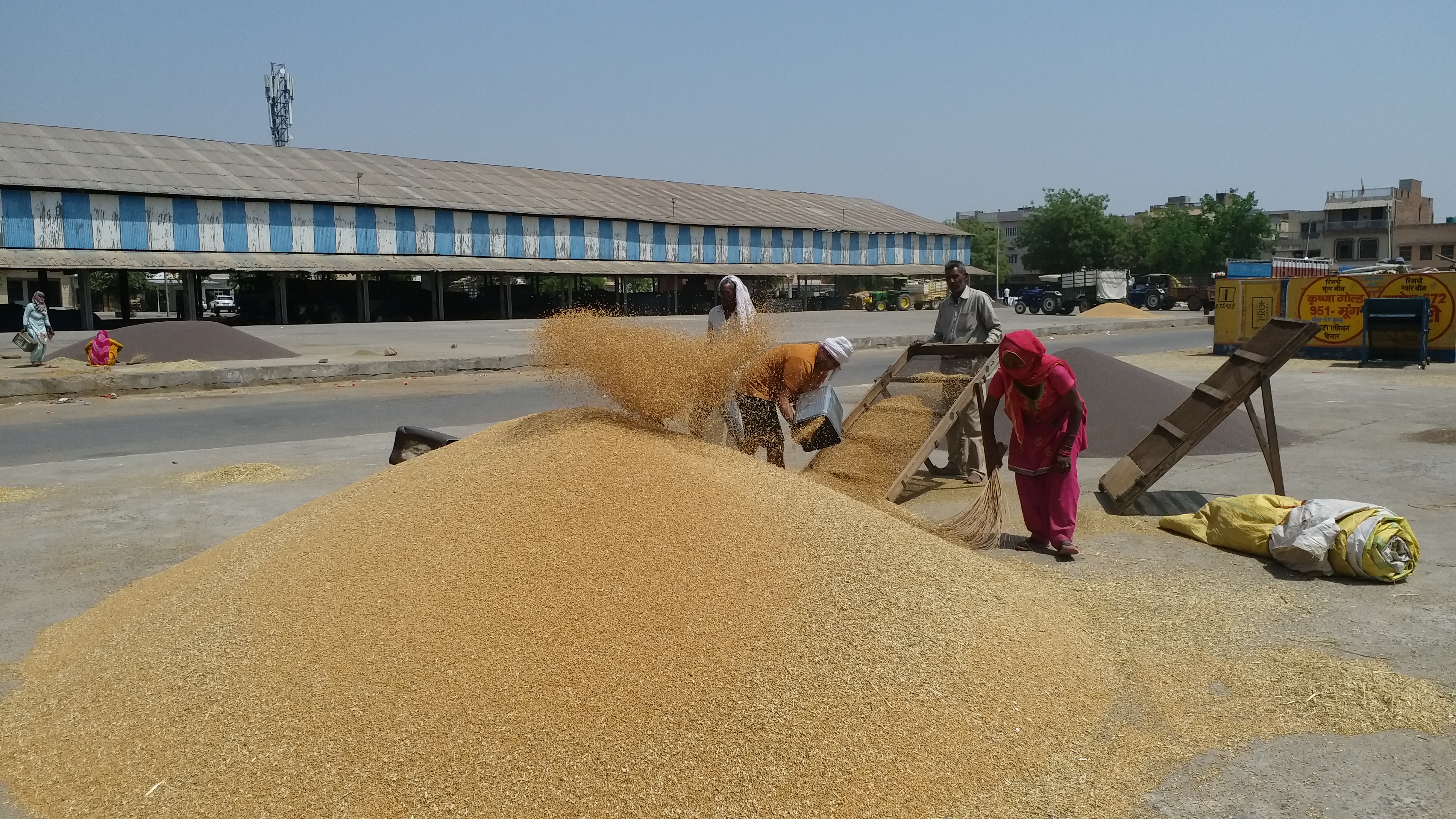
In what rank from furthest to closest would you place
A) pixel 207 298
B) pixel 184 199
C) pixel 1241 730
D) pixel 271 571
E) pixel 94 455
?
pixel 207 298
pixel 184 199
pixel 94 455
pixel 271 571
pixel 1241 730

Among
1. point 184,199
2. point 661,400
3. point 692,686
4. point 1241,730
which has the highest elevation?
point 184,199

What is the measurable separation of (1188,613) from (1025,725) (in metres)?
1.44

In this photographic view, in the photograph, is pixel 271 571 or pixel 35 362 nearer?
pixel 271 571

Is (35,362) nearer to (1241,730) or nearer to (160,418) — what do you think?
(160,418)

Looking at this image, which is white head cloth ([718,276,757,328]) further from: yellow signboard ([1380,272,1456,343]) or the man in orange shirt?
yellow signboard ([1380,272,1456,343])

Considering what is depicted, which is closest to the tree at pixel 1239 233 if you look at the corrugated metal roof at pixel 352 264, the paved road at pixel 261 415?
the corrugated metal roof at pixel 352 264

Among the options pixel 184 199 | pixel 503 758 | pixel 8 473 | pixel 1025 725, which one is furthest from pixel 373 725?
pixel 184 199

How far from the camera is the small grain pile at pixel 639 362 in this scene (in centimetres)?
455

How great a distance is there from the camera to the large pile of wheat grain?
8.77 ft

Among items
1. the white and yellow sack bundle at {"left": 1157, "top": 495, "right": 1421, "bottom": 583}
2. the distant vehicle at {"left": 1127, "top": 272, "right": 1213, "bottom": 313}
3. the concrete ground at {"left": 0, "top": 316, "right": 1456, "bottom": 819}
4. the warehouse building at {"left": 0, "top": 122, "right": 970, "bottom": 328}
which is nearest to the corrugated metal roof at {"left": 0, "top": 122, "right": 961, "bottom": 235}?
the warehouse building at {"left": 0, "top": 122, "right": 970, "bottom": 328}

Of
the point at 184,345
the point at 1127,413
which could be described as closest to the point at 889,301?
the point at 184,345

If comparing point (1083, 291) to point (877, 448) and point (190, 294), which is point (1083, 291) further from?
point (877, 448)

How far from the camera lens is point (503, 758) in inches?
105

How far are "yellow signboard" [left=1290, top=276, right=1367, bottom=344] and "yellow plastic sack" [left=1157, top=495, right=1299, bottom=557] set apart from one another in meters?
12.1
